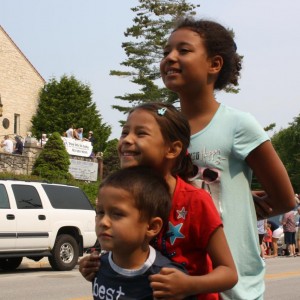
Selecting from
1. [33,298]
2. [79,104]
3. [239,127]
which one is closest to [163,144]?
[239,127]

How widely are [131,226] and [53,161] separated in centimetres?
2869

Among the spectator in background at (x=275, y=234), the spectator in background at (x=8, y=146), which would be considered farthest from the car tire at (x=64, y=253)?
the spectator in background at (x=8, y=146)

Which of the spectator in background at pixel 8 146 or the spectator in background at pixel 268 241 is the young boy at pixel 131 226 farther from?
the spectator in background at pixel 8 146

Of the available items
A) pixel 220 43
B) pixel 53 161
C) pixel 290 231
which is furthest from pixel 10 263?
pixel 220 43

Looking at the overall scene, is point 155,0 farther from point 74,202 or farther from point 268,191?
point 268,191

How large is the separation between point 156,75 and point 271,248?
2316cm

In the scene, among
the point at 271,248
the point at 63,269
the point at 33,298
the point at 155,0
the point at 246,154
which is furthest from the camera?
the point at 155,0

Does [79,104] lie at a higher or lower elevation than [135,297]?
higher

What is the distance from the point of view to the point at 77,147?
33.7 meters

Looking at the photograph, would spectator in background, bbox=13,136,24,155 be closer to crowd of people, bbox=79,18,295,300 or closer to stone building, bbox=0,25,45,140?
stone building, bbox=0,25,45,140

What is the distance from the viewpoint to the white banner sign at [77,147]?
A: 32.9m

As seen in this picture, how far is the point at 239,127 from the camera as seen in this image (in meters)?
3.04

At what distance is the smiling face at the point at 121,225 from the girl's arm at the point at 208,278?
0.16 meters

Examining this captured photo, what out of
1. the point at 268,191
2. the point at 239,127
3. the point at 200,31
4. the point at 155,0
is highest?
the point at 155,0
